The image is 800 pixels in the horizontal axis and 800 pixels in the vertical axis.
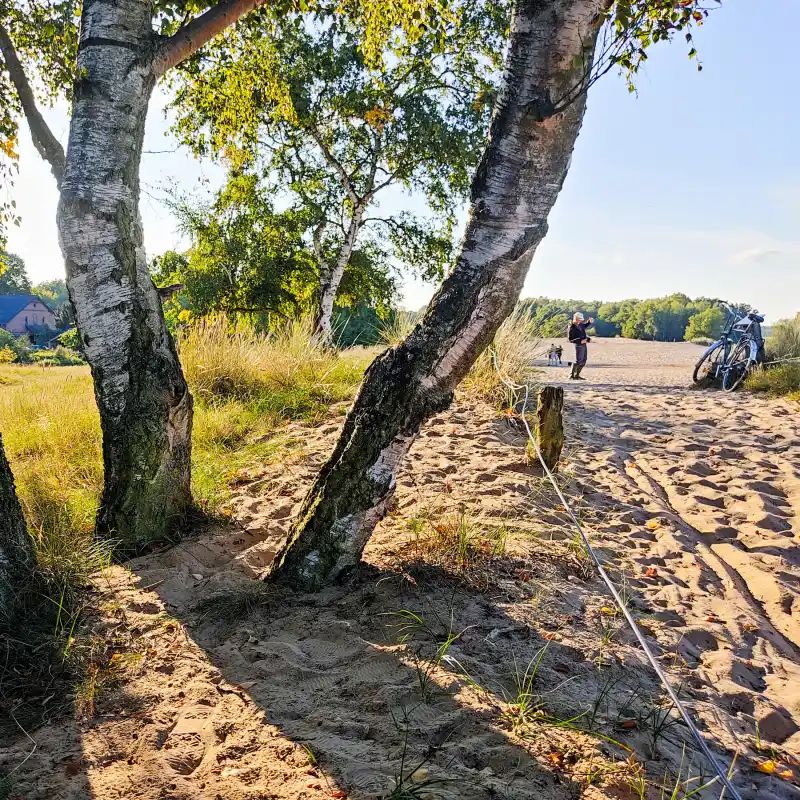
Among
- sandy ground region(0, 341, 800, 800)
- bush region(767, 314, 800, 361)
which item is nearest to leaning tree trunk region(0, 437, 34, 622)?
sandy ground region(0, 341, 800, 800)

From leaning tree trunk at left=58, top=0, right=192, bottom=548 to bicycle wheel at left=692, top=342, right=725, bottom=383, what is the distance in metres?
9.38

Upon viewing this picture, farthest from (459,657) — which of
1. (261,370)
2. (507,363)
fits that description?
(261,370)

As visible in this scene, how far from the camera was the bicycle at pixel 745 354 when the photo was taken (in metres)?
9.20

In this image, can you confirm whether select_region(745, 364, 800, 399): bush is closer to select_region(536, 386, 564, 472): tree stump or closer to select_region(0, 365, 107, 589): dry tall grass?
select_region(536, 386, 564, 472): tree stump

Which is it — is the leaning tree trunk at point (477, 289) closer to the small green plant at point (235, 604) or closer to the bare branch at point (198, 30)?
the small green plant at point (235, 604)

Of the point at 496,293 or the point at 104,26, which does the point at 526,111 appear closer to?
the point at 496,293

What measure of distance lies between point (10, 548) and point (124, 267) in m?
1.59

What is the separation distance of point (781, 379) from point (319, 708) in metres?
9.40

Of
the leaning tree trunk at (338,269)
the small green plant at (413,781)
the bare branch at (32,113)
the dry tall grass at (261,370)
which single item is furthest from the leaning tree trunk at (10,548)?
the leaning tree trunk at (338,269)

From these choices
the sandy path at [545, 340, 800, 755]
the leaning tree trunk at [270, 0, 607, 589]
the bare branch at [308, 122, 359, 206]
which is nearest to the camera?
the leaning tree trunk at [270, 0, 607, 589]

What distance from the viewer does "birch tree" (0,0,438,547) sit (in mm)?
3078

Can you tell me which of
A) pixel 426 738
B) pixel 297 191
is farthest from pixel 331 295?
pixel 426 738

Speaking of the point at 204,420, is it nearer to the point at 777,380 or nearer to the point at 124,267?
the point at 124,267

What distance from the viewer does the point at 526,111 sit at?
2418 millimetres
